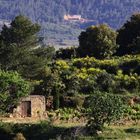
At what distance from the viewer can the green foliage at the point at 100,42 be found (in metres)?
63.6

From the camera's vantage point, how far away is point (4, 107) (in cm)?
4384

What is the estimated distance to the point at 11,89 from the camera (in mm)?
44156

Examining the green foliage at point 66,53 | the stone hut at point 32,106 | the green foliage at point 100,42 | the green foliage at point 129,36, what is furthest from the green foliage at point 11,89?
the green foliage at point 66,53

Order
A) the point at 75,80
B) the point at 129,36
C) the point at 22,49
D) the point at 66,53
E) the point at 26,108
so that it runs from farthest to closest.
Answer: the point at 66,53 < the point at 129,36 < the point at 22,49 < the point at 75,80 < the point at 26,108

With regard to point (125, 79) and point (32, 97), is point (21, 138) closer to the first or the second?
point (32, 97)

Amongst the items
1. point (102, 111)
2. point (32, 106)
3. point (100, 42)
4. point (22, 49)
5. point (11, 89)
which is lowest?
point (102, 111)

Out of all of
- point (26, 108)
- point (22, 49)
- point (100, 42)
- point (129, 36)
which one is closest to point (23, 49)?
point (22, 49)

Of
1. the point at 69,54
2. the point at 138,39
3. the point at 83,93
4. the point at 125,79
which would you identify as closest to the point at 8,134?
the point at 83,93

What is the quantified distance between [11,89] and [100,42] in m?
21.2

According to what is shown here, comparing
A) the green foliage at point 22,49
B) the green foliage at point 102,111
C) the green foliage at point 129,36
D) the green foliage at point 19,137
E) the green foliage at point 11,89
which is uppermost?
the green foliage at point 129,36

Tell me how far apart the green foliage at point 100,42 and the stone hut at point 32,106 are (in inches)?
685

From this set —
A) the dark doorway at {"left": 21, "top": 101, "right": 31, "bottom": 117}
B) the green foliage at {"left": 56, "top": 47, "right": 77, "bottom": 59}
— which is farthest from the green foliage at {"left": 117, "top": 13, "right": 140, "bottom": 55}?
the dark doorway at {"left": 21, "top": 101, "right": 31, "bottom": 117}

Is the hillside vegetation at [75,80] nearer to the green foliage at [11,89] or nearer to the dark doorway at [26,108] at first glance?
the green foliage at [11,89]

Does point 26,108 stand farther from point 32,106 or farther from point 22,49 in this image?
point 22,49
